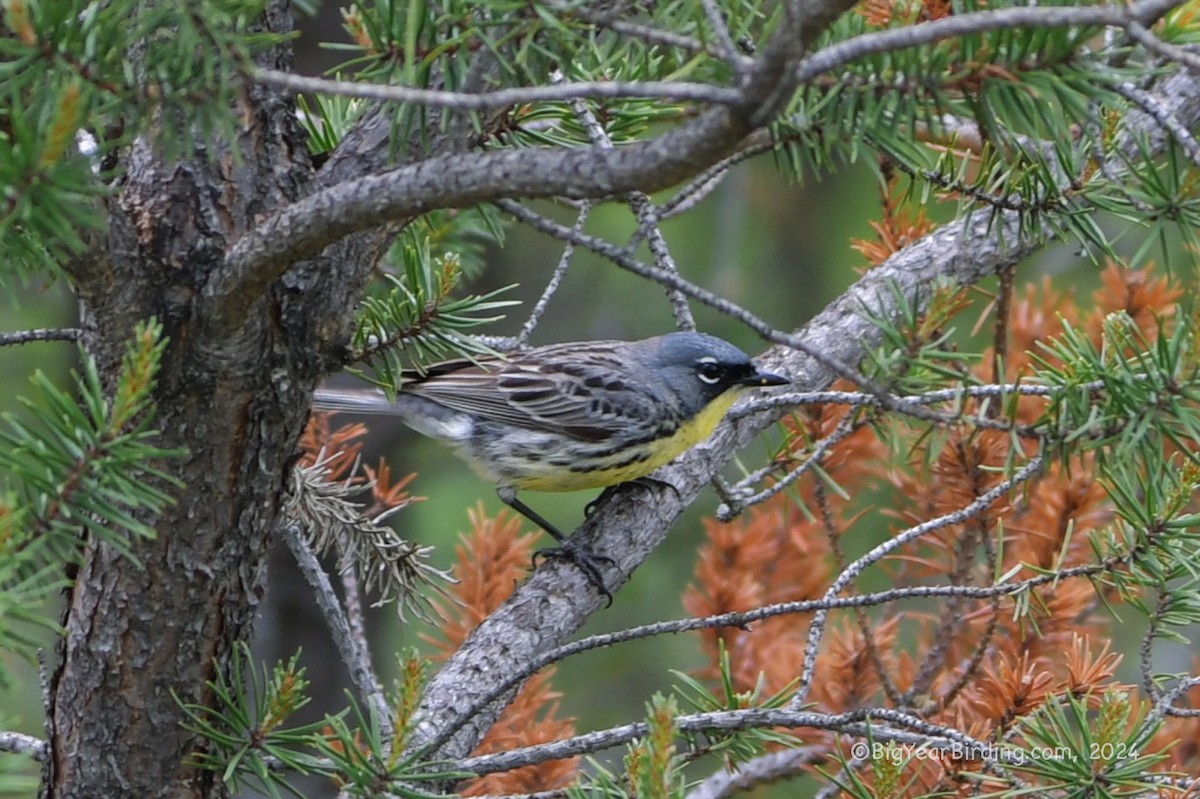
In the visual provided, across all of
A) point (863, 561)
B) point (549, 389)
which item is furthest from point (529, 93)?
point (549, 389)

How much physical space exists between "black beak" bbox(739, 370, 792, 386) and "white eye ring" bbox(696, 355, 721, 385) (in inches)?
10.6

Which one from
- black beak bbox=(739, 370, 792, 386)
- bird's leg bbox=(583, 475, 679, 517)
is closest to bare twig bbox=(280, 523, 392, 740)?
bird's leg bbox=(583, 475, 679, 517)

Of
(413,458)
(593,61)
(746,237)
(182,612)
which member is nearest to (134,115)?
(182,612)

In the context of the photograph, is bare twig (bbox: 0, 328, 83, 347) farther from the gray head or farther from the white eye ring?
the white eye ring

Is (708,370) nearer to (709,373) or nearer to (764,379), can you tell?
(709,373)

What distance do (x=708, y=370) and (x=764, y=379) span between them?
0.56 meters

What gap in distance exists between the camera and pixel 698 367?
4074 mm

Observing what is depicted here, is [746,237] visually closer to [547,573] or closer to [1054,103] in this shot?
[547,573]

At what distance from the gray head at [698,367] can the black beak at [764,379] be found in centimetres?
7

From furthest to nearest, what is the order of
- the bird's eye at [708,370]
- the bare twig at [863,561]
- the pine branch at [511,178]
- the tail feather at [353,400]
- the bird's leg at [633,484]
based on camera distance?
the tail feather at [353,400] → the bird's eye at [708,370] → the bird's leg at [633,484] → the bare twig at [863,561] → the pine branch at [511,178]

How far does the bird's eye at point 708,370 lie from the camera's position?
3.98m

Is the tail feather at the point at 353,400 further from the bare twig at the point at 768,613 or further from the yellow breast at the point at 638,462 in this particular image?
the bare twig at the point at 768,613

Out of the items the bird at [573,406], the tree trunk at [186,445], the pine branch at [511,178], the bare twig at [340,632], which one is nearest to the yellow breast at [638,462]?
the bird at [573,406]

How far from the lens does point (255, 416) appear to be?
1.80m
